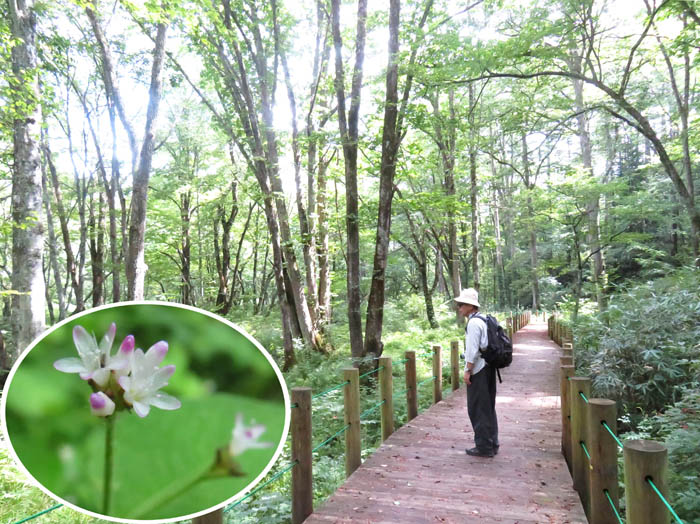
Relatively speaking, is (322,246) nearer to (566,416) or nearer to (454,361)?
(454,361)

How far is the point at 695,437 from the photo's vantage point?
4.53 m

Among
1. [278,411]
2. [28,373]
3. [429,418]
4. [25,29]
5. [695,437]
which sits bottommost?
[429,418]

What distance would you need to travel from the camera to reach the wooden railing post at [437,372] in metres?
7.78

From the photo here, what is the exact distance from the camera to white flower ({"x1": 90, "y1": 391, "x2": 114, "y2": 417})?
37.4 inches

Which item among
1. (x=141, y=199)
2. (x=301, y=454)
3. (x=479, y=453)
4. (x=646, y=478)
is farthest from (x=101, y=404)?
(x=141, y=199)

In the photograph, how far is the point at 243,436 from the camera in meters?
1.17

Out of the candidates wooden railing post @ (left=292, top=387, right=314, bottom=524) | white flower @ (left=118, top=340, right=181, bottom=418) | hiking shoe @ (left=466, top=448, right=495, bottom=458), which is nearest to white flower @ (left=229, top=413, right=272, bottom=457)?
white flower @ (left=118, top=340, right=181, bottom=418)

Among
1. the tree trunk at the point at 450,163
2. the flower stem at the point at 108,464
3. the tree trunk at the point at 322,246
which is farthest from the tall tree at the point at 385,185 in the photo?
the flower stem at the point at 108,464

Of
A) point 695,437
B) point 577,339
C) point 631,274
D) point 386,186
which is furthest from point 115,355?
point 631,274

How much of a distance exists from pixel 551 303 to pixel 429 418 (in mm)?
30485

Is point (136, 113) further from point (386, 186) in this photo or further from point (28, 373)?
point (28, 373)

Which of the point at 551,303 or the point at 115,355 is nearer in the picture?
the point at 115,355

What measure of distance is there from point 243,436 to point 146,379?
30cm

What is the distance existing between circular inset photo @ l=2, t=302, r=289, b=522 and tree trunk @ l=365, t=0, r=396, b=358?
865 cm
